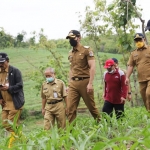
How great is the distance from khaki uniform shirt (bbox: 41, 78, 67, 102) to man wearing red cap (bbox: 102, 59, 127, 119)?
2.53 feet

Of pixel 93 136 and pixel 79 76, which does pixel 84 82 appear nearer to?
pixel 79 76

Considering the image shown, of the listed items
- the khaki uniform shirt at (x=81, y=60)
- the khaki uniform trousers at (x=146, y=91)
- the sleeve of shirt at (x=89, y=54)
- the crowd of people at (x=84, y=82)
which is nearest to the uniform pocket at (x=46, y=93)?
the crowd of people at (x=84, y=82)

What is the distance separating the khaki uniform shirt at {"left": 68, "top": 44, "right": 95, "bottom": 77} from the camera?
5230mm

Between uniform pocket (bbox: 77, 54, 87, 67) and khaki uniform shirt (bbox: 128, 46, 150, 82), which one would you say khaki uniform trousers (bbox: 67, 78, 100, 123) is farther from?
khaki uniform shirt (bbox: 128, 46, 150, 82)

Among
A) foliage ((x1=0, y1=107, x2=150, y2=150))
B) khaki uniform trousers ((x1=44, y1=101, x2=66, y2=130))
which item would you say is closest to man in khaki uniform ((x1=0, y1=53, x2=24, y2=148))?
khaki uniform trousers ((x1=44, y1=101, x2=66, y2=130))

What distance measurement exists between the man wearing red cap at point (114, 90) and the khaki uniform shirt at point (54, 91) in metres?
0.77

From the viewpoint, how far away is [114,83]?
5508 millimetres

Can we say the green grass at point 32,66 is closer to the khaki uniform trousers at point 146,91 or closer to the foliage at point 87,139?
the khaki uniform trousers at point 146,91

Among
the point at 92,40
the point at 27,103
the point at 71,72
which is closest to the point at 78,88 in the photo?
the point at 71,72

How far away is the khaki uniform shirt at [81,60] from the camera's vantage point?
5230 mm

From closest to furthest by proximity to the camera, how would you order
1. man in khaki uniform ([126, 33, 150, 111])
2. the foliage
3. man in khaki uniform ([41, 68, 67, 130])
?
the foliage, man in khaki uniform ([126, 33, 150, 111]), man in khaki uniform ([41, 68, 67, 130])

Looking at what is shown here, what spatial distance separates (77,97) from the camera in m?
5.33

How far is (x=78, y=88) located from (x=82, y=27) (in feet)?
43.7

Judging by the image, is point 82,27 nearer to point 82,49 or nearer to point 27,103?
point 27,103
